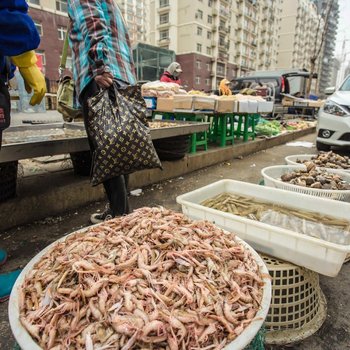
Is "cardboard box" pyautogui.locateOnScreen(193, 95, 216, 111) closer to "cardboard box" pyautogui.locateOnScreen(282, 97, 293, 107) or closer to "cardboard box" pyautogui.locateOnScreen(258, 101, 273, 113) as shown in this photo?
"cardboard box" pyautogui.locateOnScreen(258, 101, 273, 113)

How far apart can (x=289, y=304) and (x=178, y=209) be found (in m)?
2.02

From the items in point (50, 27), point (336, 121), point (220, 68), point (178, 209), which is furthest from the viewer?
point (220, 68)

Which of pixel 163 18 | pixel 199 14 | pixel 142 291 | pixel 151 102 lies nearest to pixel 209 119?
pixel 151 102

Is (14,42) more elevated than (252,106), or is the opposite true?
(14,42)

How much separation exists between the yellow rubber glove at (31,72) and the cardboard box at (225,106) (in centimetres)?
437

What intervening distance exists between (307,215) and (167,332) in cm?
164

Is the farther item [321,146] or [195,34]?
[195,34]

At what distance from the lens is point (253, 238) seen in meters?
1.73

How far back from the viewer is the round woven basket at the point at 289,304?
1586mm

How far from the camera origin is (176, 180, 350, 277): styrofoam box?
1464 millimetres

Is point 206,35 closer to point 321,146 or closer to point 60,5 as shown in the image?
point 60,5

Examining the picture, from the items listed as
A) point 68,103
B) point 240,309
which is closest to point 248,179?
point 68,103

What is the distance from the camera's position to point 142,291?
106 cm

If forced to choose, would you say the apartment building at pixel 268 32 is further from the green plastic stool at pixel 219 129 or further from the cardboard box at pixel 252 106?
the green plastic stool at pixel 219 129
